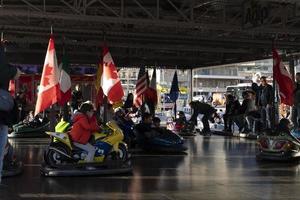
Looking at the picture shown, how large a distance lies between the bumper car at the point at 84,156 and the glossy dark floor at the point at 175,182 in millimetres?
218

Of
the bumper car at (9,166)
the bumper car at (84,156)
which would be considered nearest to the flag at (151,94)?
the bumper car at (84,156)

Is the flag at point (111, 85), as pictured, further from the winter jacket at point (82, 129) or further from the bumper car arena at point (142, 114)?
the winter jacket at point (82, 129)

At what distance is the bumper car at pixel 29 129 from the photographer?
21.1 m

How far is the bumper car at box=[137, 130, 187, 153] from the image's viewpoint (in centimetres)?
1523

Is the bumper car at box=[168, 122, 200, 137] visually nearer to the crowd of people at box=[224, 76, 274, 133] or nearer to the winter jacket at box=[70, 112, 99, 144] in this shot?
the crowd of people at box=[224, 76, 274, 133]

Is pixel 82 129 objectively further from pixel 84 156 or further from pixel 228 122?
pixel 228 122

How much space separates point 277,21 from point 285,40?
2.50m

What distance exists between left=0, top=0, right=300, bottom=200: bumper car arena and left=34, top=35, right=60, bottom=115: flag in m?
0.02

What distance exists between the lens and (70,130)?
11.4 m

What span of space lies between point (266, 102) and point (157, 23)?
6615mm

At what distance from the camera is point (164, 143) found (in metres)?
15.2

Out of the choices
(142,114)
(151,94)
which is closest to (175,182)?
(142,114)

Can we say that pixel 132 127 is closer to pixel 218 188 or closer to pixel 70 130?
pixel 70 130

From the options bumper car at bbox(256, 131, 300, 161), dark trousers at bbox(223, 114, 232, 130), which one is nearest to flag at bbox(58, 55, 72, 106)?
bumper car at bbox(256, 131, 300, 161)
